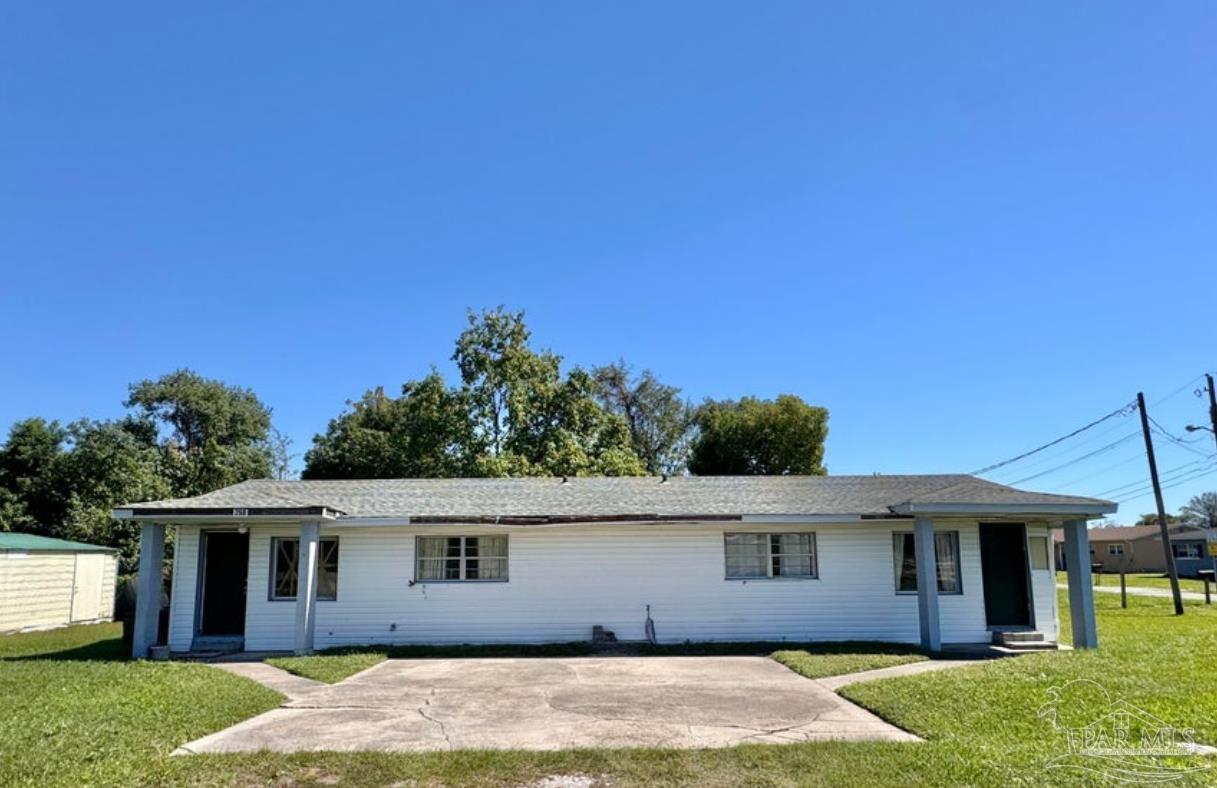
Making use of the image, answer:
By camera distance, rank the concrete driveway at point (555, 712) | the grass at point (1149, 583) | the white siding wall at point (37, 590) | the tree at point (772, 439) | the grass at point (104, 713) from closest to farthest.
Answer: the grass at point (104, 713) < the concrete driveway at point (555, 712) < the white siding wall at point (37, 590) < the grass at point (1149, 583) < the tree at point (772, 439)

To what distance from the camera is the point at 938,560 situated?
14.4 metres

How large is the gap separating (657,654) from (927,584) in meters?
4.67

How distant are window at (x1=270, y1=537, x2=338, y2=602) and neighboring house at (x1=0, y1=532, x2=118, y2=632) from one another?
348 inches

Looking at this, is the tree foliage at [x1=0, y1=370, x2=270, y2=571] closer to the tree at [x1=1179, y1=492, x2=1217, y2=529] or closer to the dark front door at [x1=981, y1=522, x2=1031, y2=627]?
the dark front door at [x1=981, y1=522, x2=1031, y2=627]

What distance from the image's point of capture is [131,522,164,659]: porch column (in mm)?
12797

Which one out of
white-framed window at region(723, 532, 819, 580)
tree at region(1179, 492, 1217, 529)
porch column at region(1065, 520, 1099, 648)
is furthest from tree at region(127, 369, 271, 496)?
tree at region(1179, 492, 1217, 529)

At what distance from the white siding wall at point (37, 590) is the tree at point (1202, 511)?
9824 centimetres

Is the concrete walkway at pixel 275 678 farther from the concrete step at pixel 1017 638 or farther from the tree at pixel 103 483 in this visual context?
the tree at pixel 103 483

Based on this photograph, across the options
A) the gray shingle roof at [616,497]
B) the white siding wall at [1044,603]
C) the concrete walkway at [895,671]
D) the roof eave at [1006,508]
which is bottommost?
the concrete walkway at [895,671]

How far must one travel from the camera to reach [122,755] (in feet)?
20.1

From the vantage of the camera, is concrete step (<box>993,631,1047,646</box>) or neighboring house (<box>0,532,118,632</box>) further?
neighboring house (<box>0,532,118,632</box>)

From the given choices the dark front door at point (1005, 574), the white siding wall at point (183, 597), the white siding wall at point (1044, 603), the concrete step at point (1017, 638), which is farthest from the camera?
the dark front door at point (1005, 574)

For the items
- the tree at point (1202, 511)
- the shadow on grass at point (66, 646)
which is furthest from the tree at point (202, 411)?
the tree at point (1202, 511)

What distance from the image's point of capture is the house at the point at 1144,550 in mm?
51531
